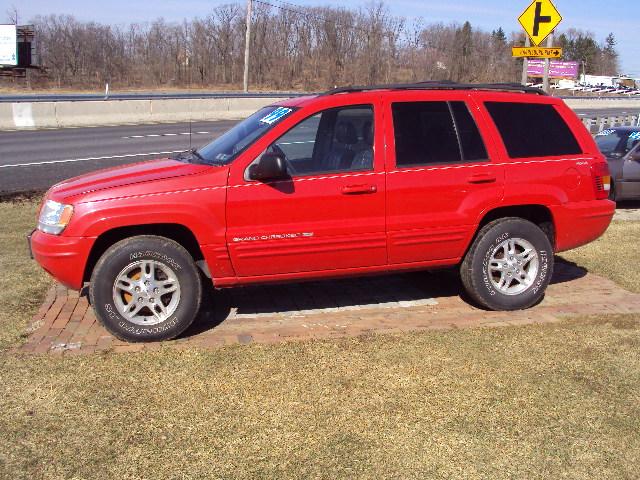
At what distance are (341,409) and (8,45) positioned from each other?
47178mm

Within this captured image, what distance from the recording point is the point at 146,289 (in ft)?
16.1

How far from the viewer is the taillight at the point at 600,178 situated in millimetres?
5824

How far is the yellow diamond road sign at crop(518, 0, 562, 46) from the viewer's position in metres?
12.8

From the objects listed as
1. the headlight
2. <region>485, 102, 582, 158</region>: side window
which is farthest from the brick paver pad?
<region>485, 102, 582, 158</region>: side window

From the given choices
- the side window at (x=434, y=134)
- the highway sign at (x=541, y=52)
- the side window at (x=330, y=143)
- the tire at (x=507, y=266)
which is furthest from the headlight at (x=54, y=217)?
the highway sign at (x=541, y=52)

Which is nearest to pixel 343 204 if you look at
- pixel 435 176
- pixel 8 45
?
pixel 435 176

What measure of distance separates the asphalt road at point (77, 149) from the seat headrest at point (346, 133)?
7414 millimetres

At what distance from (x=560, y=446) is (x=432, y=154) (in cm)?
255

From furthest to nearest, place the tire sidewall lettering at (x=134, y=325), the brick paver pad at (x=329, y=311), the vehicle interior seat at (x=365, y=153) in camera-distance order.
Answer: the vehicle interior seat at (x=365, y=153), the brick paver pad at (x=329, y=311), the tire sidewall lettering at (x=134, y=325)

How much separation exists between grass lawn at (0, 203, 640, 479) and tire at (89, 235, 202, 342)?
29 centimetres

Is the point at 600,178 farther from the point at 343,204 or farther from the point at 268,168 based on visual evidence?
the point at 268,168

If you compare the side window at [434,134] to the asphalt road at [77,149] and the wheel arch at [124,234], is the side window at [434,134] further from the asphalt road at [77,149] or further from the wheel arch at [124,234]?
the asphalt road at [77,149]

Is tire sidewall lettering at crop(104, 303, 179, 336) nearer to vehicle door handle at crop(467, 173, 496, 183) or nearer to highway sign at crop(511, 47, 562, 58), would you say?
vehicle door handle at crop(467, 173, 496, 183)

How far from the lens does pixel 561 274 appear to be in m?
6.91
